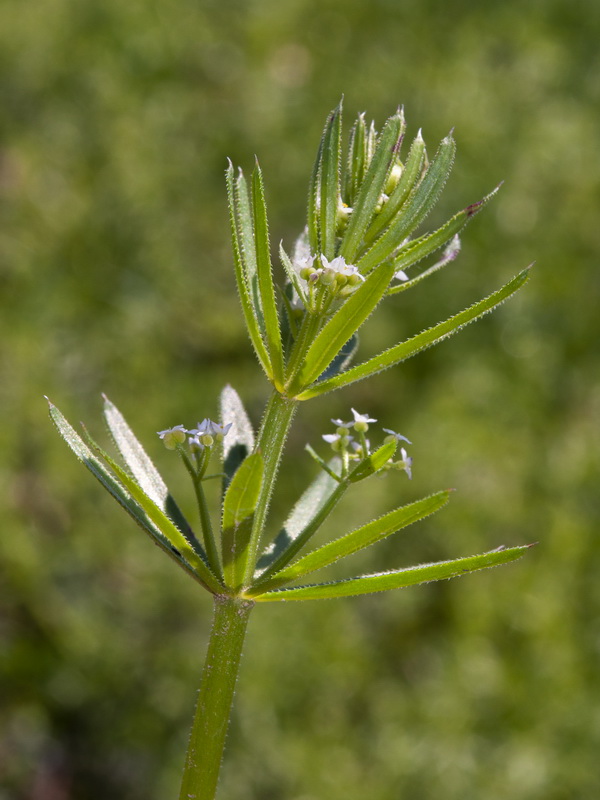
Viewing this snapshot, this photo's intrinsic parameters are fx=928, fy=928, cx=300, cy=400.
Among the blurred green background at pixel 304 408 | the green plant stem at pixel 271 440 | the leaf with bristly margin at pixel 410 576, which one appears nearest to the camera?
the leaf with bristly margin at pixel 410 576

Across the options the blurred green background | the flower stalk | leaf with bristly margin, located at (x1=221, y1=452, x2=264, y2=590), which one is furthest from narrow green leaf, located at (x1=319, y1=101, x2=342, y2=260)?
the blurred green background

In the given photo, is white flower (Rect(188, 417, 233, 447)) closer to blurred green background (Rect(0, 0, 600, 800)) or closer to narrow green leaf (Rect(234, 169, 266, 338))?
narrow green leaf (Rect(234, 169, 266, 338))

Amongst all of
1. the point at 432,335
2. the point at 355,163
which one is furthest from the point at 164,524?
the point at 355,163

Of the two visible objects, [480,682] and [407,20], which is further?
[407,20]

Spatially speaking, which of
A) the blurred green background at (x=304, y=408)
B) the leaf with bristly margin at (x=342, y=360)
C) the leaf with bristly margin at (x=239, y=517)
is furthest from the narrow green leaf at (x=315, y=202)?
the blurred green background at (x=304, y=408)

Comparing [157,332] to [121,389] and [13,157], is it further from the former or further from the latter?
[13,157]

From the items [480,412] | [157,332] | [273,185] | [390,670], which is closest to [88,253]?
[157,332]

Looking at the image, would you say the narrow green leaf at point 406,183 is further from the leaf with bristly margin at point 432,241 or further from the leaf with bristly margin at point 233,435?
the leaf with bristly margin at point 233,435
